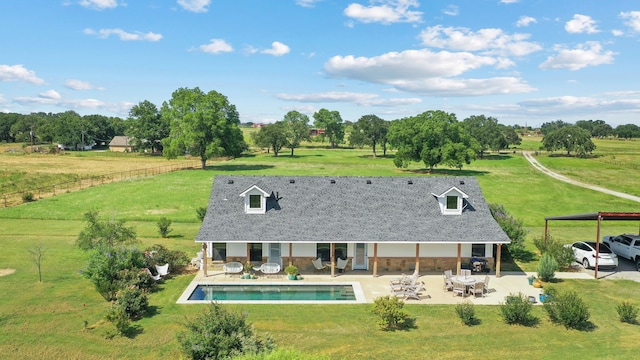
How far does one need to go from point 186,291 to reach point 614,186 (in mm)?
65420

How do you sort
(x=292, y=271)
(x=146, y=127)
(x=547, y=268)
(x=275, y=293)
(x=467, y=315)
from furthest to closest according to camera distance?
(x=146, y=127), (x=547, y=268), (x=292, y=271), (x=275, y=293), (x=467, y=315)

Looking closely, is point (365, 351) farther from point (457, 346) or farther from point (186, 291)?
point (186, 291)

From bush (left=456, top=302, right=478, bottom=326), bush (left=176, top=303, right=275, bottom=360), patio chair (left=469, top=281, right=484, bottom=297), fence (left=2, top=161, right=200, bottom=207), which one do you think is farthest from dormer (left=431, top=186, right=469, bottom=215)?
fence (left=2, top=161, right=200, bottom=207)

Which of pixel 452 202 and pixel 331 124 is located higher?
pixel 331 124

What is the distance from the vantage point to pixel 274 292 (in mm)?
24047

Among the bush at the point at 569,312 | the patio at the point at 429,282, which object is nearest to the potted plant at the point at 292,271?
the patio at the point at 429,282

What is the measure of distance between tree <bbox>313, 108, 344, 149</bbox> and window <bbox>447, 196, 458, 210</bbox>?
124972 millimetres

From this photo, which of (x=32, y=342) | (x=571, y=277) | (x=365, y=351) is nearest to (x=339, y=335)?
(x=365, y=351)

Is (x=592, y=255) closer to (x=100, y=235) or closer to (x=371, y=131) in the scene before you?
(x=100, y=235)

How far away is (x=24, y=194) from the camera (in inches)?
1948

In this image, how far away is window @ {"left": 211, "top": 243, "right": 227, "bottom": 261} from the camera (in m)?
27.6

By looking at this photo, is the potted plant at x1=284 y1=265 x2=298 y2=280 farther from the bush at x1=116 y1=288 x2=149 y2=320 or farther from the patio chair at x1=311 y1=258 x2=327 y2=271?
the bush at x1=116 y1=288 x2=149 y2=320

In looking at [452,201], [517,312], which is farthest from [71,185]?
[517,312]

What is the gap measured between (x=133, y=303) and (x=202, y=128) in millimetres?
60920
